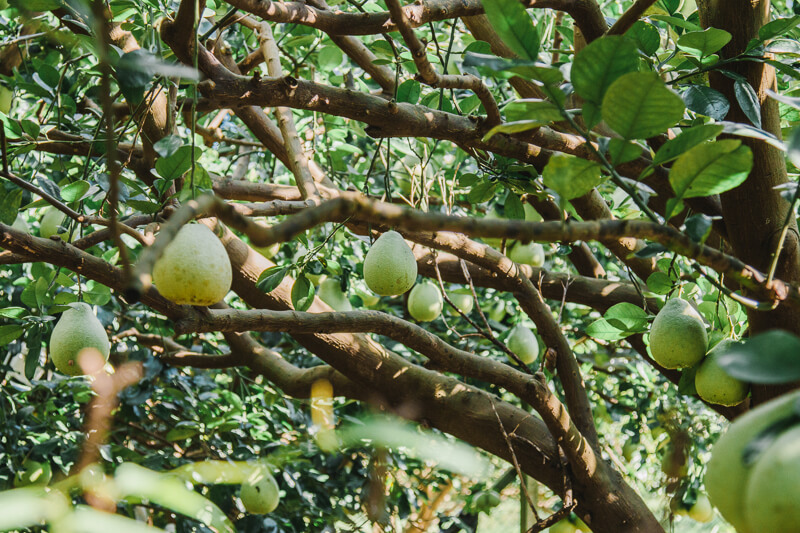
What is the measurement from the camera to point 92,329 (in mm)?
1581

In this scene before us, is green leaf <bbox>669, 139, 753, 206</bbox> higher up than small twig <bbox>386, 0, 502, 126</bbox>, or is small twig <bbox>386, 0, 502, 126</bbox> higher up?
small twig <bbox>386, 0, 502, 126</bbox>

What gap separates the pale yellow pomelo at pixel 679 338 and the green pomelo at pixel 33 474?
2120 millimetres

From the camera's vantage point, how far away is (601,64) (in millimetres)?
781

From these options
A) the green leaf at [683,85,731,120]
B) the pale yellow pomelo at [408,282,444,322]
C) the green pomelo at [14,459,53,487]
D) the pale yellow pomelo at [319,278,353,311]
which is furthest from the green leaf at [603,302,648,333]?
the green pomelo at [14,459,53,487]

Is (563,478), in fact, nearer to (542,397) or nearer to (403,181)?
(542,397)

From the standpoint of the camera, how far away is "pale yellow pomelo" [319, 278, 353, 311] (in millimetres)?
2467

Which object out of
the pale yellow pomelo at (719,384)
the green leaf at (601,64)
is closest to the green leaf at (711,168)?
the green leaf at (601,64)

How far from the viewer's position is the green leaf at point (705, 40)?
123 cm

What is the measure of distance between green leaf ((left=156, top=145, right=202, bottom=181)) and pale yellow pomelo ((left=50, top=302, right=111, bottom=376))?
523 mm

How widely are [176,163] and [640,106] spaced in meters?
0.81

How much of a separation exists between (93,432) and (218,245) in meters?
1.82

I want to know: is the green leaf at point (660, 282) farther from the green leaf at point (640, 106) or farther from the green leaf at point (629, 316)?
the green leaf at point (640, 106)

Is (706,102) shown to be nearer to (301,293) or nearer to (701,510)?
(301,293)

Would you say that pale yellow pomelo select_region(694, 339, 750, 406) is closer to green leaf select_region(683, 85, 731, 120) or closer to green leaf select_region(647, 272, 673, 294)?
green leaf select_region(647, 272, 673, 294)
